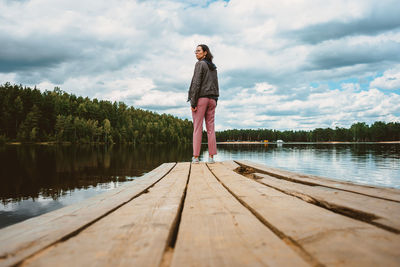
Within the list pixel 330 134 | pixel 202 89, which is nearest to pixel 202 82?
pixel 202 89

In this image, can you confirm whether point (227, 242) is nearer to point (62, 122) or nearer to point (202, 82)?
point (202, 82)

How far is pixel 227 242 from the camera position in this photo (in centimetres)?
95

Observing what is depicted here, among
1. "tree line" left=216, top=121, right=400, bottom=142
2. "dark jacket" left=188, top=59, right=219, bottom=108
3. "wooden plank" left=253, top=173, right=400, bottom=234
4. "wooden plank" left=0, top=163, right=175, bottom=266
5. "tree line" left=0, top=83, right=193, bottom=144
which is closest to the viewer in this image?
"wooden plank" left=0, top=163, right=175, bottom=266

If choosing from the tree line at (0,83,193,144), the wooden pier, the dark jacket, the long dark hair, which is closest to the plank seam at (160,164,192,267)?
the wooden pier

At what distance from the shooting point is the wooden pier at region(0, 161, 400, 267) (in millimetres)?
806

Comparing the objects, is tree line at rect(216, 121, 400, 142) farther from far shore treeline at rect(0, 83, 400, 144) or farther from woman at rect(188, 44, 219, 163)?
woman at rect(188, 44, 219, 163)

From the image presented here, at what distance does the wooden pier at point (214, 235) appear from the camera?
31.7 inches

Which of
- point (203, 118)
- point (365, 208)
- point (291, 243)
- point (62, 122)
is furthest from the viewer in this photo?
point (62, 122)

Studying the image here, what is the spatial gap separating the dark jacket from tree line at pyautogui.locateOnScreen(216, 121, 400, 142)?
142 metres

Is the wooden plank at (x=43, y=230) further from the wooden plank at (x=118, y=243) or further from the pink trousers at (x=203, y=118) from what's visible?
the pink trousers at (x=203, y=118)

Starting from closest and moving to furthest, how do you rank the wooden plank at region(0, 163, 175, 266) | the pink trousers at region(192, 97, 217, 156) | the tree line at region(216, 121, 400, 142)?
1. the wooden plank at region(0, 163, 175, 266)
2. the pink trousers at region(192, 97, 217, 156)
3. the tree line at region(216, 121, 400, 142)

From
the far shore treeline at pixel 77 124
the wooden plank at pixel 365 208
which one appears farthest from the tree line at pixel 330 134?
the wooden plank at pixel 365 208

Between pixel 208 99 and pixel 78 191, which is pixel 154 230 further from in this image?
pixel 78 191

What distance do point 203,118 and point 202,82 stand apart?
2.67ft
